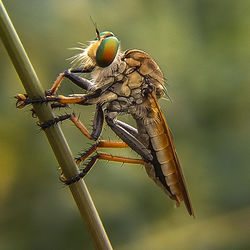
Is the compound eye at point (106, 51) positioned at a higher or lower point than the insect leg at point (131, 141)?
higher

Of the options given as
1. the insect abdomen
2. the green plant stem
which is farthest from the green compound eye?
the green plant stem

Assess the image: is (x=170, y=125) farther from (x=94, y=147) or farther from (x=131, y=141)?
(x=94, y=147)

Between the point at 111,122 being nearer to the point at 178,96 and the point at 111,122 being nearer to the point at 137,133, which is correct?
the point at 137,133

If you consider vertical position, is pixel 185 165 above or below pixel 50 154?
below

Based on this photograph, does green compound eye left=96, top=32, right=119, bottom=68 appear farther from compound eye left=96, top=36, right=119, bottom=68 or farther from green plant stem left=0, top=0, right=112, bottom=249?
green plant stem left=0, top=0, right=112, bottom=249

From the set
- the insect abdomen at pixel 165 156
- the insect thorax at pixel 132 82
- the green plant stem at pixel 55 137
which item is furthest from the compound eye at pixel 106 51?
the green plant stem at pixel 55 137

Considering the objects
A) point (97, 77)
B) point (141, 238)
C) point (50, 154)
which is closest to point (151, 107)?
point (97, 77)

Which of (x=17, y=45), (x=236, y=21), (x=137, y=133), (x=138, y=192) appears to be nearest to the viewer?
(x=17, y=45)

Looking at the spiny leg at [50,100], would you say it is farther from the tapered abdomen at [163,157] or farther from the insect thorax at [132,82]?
the tapered abdomen at [163,157]
